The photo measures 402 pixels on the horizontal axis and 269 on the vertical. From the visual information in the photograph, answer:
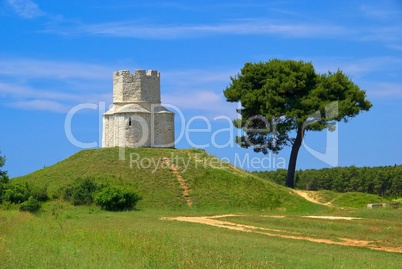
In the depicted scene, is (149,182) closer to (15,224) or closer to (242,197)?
(242,197)

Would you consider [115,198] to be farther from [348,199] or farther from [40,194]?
[348,199]

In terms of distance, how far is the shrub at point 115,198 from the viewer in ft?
123

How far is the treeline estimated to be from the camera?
6931 centimetres

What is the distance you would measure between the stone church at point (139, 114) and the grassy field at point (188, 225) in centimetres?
194

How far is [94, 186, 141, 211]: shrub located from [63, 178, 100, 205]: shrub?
1.36 meters

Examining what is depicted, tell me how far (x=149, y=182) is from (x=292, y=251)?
2399 cm

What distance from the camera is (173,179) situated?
44469 millimetres

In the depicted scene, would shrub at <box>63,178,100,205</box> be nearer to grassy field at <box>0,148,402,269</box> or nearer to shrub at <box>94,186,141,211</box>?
grassy field at <box>0,148,402,269</box>

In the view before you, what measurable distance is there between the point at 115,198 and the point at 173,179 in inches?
301

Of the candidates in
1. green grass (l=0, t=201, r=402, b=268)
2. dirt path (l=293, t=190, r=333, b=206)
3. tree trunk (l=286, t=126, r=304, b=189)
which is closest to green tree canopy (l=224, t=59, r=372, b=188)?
tree trunk (l=286, t=126, r=304, b=189)

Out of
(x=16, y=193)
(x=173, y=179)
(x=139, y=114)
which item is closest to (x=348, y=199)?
(x=173, y=179)

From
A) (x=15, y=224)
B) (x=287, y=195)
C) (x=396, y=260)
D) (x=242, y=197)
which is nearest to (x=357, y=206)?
(x=287, y=195)

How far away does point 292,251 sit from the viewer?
20.6m

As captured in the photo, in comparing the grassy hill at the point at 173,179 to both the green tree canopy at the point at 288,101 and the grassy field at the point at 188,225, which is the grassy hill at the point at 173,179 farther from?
the green tree canopy at the point at 288,101
